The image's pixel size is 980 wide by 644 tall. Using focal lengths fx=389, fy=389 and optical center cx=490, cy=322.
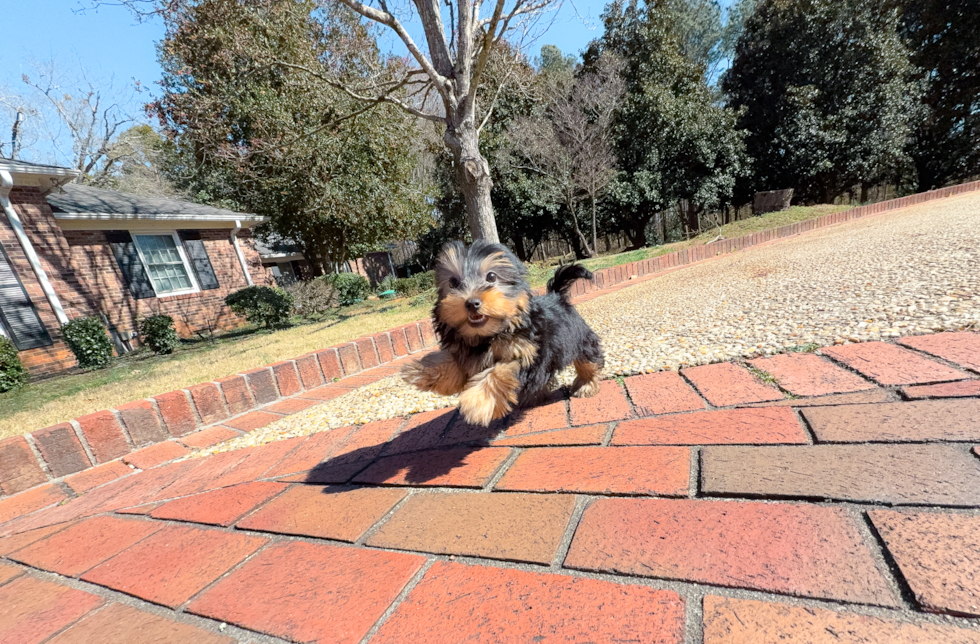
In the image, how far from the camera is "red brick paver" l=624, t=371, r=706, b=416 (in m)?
1.75

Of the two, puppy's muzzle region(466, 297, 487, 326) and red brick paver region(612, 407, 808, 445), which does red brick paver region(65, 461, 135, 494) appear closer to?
puppy's muzzle region(466, 297, 487, 326)

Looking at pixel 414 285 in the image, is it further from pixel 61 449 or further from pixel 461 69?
pixel 61 449

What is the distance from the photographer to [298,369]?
11.5 feet

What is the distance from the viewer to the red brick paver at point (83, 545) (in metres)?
1.51

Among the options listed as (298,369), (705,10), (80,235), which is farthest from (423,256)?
(298,369)

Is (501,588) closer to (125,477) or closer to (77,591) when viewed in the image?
(77,591)

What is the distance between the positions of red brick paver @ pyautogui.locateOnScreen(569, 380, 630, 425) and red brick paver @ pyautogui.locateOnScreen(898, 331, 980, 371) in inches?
50.9

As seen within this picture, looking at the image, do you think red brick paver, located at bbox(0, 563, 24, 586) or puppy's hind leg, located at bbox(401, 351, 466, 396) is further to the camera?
puppy's hind leg, located at bbox(401, 351, 466, 396)

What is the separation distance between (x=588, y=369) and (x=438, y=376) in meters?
0.89

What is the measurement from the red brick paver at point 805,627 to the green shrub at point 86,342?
11.2 meters

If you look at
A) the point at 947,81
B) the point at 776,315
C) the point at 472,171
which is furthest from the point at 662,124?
the point at 776,315

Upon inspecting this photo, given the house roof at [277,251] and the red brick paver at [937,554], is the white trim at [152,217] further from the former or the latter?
the red brick paver at [937,554]

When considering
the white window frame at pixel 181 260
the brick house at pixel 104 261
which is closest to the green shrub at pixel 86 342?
the brick house at pixel 104 261

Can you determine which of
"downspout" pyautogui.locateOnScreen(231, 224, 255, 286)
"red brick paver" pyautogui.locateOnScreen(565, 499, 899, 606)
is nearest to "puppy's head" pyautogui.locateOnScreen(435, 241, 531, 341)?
"red brick paver" pyautogui.locateOnScreen(565, 499, 899, 606)
